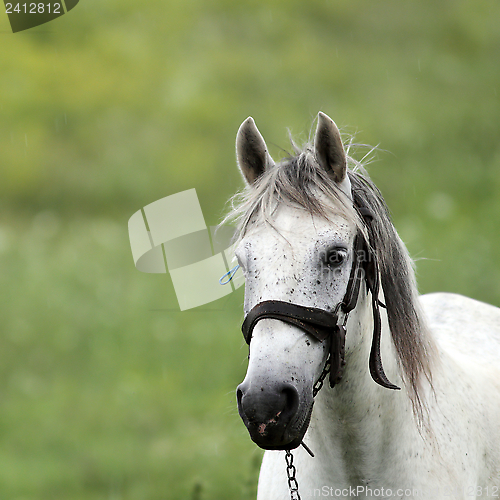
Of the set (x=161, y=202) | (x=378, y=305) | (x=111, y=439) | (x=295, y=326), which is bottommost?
(x=111, y=439)

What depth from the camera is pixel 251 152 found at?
2.14 meters

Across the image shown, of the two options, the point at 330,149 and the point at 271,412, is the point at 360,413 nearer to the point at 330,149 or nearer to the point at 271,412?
the point at 271,412

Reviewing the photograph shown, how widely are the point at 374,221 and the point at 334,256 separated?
1.07 ft

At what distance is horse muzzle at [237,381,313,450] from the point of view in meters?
1.61

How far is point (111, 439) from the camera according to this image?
20.7ft

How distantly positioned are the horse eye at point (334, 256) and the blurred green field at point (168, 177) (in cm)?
280

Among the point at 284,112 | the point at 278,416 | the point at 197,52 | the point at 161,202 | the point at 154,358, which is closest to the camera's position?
the point at 278,416

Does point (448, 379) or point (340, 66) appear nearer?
point (448, 379)

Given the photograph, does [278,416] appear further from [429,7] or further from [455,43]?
[429,7]

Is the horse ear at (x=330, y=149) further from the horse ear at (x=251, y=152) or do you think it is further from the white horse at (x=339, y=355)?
the horse ear at (x=251, y=152)

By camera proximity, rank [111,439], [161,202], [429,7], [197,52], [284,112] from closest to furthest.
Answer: [111,439]
[161,202]
[284,112]
[197,52]
[429,7]

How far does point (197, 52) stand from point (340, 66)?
3280mm

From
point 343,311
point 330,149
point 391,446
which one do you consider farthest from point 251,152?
point 391,446

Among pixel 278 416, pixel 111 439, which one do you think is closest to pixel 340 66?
pixel 111 439
